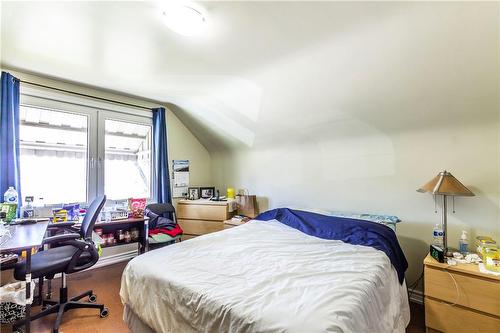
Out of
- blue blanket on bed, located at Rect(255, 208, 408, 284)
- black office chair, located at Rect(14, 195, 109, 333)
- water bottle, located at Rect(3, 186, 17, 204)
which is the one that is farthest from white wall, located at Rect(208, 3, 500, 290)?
water bottle, located at Rect(3, 186, 17, 204)

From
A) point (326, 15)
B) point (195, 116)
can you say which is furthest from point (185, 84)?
point (326, 15)

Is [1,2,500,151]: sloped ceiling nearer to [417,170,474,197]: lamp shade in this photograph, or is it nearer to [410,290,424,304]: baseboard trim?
[417,170,474,197]: lamp shade

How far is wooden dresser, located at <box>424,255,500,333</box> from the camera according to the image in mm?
1590

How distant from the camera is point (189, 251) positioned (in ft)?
6.07

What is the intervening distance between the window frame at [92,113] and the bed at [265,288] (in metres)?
1.94

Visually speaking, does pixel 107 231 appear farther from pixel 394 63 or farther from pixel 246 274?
pixel 394 63

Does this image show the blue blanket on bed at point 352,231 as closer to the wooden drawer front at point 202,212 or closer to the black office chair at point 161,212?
the wooden drawer front at point 202,212

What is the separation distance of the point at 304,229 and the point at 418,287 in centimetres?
121

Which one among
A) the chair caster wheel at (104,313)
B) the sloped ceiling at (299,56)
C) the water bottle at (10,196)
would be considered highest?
the sloped ceiling at (299,56)

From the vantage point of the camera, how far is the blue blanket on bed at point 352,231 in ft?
6.38

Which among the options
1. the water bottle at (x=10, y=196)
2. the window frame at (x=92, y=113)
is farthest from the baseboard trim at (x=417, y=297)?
the water bottle at (x=10, y=196)

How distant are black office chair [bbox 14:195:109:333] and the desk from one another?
0.15 metres

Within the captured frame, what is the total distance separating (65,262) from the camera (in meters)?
1.93

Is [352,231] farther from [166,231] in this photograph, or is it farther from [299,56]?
[166,231]
